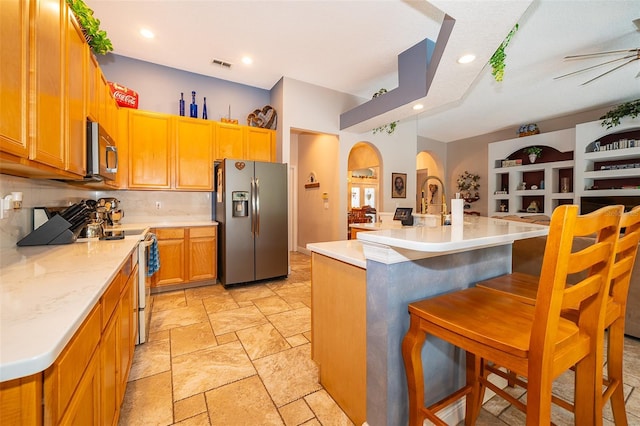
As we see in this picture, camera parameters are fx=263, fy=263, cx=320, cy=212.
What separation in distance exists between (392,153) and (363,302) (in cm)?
456


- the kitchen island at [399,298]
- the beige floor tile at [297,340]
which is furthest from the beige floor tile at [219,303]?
the kitchen island at [399,298]

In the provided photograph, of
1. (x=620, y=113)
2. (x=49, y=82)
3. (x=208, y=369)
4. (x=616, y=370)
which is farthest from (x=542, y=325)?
(x=620, y=113)

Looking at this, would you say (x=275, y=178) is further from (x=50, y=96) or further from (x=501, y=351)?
(x=501, y=351)

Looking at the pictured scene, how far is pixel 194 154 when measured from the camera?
3.81 meters

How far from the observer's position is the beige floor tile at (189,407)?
150 cm

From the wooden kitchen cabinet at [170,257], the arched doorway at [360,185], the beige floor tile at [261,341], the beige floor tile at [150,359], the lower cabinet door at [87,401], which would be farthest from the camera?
the arched doorway at [360,185]

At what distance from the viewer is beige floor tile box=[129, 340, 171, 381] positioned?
6.13ft

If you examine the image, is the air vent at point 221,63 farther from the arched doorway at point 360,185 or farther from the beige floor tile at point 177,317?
the arched doorway at point 360,185

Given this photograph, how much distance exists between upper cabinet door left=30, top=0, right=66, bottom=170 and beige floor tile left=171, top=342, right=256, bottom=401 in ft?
4.98

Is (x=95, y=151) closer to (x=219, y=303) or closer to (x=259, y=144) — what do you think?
(x=219, y=303)

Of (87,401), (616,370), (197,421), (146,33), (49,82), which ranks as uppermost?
(146,33)

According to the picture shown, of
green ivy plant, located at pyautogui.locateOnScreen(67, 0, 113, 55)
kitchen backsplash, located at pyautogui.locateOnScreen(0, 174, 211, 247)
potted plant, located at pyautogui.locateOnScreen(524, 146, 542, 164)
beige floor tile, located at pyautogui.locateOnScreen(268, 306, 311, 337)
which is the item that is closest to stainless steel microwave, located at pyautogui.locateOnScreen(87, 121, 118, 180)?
kitchen backsplash, located at pyautogui.locateOnScreen(0, 174, 211, 247)

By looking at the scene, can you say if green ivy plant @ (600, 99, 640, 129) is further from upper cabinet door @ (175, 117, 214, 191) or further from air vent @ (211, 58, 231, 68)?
upper cabinet door @ (175, 117, 214, 191)

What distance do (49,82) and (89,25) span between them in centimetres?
109
